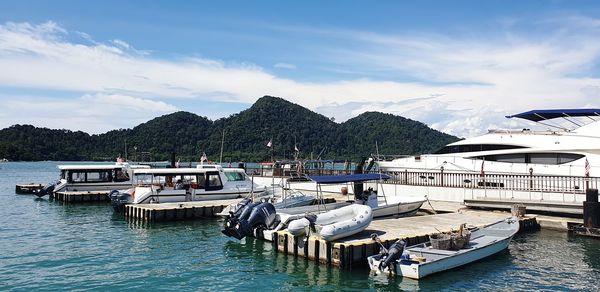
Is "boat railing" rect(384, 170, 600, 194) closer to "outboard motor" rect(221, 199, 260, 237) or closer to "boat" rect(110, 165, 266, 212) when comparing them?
"boat" rect(110, 165, 266, 212)

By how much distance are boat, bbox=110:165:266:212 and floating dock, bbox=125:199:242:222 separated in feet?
4.82

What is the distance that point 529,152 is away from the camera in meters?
29.9

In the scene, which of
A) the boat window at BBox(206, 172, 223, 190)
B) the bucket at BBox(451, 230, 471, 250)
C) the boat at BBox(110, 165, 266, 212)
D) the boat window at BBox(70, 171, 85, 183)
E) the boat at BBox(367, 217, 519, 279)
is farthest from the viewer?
the boat window at BBox(70, 171, 85, 183)

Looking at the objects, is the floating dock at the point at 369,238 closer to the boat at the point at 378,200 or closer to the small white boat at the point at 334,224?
the small white boat at the point at 334,224

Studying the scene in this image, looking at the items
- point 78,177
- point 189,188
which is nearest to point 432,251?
point 189,188

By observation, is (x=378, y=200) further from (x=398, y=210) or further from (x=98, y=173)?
(x=98, y=173)

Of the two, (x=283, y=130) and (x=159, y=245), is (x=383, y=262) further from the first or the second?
(x=283, y=130)

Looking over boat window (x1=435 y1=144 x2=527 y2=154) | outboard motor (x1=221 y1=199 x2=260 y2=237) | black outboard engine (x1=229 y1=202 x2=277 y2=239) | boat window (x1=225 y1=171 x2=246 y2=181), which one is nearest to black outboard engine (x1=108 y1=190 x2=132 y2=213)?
boat window (x1=225 y1=171 x2=246 y2=181)

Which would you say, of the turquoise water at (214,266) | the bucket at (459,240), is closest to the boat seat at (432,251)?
the bucket at (459,240)

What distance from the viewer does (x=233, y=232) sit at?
18.7 metres

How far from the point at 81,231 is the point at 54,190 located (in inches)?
645

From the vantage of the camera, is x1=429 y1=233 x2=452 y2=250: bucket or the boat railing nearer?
x1=429 y1=233 x2=452 y2=250: bucket

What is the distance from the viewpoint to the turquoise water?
1386 centimetres

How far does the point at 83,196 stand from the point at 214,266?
2365 cm
